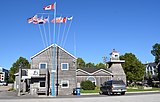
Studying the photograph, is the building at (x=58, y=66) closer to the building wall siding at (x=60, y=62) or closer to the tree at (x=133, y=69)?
the building wall siding at (x=60, y=62)

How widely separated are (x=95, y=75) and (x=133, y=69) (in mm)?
25186

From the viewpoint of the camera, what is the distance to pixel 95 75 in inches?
2243

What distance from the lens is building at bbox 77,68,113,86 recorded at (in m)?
56.4

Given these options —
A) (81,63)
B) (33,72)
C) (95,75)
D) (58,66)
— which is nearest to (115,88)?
(58,66)

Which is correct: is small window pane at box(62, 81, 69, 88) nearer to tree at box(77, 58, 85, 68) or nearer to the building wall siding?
the building wall siding

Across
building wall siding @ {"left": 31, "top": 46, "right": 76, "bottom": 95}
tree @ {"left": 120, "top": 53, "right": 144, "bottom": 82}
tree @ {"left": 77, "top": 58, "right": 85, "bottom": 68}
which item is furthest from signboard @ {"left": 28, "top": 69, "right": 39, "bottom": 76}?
tree @ {"left": 77, "top": 58, "right": 85, "bottom": 68}

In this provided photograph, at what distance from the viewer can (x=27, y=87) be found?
4672cm

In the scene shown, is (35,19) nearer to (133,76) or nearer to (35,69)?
(35,69)

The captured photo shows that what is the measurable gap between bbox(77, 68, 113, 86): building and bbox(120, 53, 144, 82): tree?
21437 mm

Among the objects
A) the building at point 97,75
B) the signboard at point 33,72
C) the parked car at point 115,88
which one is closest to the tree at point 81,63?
the building at point 97,75

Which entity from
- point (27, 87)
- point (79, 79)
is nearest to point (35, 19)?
point (27, 87)

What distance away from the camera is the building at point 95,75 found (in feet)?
185

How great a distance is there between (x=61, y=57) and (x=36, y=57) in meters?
3.92

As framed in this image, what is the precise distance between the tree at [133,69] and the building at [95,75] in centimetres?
2144
